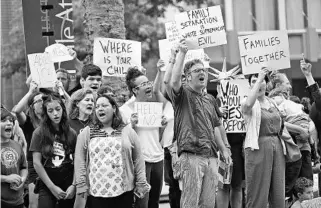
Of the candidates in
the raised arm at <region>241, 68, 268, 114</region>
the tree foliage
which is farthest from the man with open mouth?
the tree foliage

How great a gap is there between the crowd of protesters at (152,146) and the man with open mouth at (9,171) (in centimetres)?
1

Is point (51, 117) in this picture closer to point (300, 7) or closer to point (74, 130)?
point (74, 130)

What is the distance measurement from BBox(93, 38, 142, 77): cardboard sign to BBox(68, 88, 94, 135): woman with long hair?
1.33 metres

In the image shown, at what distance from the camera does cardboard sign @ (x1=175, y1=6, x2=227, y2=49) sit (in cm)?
1069

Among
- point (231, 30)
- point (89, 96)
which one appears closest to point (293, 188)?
point (89, 96)

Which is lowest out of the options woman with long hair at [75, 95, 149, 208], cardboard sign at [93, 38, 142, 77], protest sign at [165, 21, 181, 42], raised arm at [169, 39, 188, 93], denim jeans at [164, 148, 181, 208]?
denim jeans at [164, 148, 181, 208]

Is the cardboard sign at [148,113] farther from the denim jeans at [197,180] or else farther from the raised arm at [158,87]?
the denim jeans at [197,180]

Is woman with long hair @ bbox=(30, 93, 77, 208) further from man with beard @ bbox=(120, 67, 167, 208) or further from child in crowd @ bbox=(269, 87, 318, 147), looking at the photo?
child in crowd @ bbox=(269, 87, 318, 147)

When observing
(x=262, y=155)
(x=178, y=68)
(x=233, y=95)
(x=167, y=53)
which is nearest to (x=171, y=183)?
(x=262, y=155)

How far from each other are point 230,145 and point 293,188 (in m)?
1.05

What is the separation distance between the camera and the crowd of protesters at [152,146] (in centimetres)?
797

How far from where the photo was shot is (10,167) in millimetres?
8523

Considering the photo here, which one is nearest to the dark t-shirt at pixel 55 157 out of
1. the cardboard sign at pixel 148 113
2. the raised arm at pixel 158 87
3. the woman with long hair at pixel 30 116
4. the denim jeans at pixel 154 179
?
the woman with long hair at pixel 30 116

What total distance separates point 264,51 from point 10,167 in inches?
144
